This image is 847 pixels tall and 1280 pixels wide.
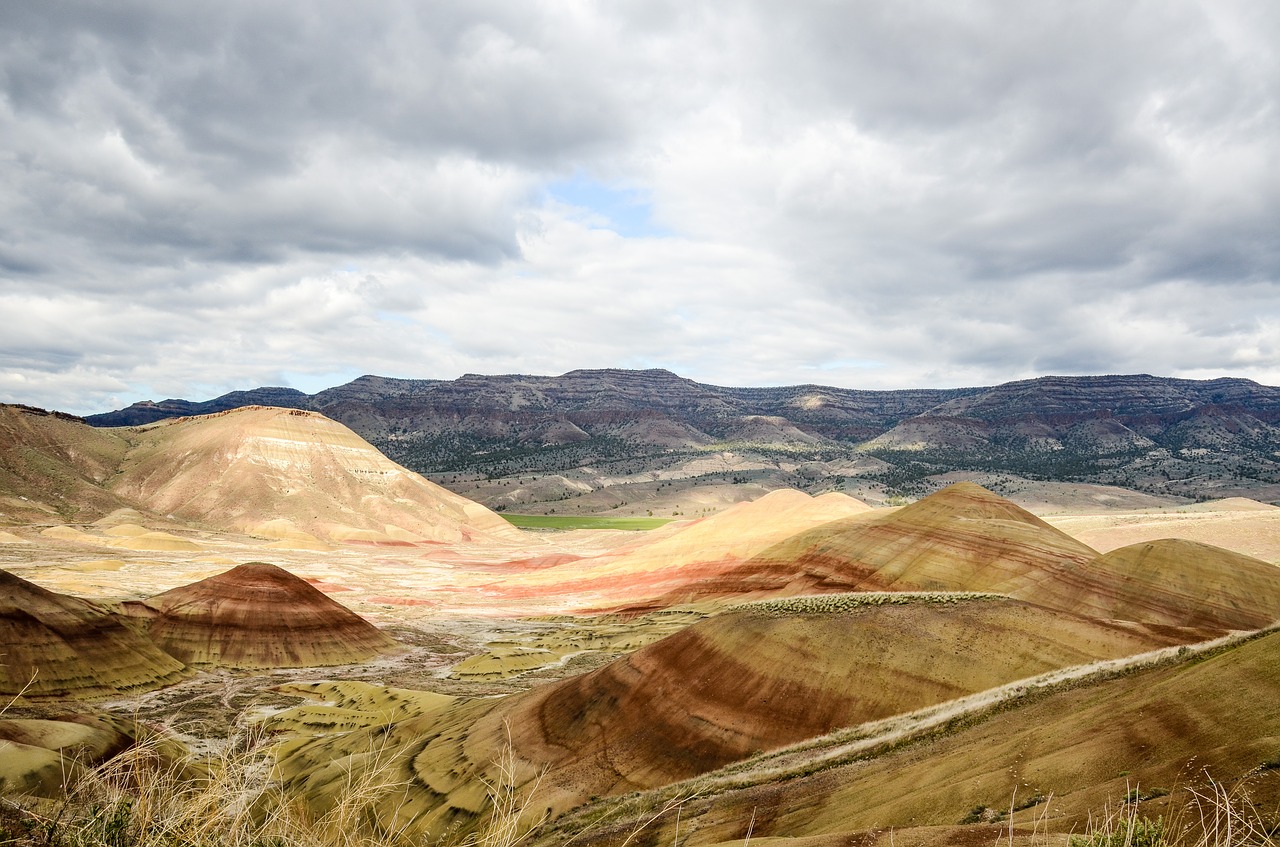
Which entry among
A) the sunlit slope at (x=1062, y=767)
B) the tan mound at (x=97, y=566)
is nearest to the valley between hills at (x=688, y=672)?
the sunlit slope at (x=1062, y=767)

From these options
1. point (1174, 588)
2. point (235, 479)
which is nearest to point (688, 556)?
point (1174, 588)

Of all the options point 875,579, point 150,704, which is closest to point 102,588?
point 150,704

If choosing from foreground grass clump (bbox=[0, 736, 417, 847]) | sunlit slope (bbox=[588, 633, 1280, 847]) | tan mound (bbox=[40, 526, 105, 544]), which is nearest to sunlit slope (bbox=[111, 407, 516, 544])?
tan mound (bbox=[40, 526, 105, 544])

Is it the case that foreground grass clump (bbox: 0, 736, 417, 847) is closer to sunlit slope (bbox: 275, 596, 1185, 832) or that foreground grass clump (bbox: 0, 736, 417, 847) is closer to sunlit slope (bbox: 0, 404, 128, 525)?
sunlit slope (bbox: 275, 596, 1185, 832)

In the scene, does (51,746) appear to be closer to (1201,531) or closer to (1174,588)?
(1174,588)

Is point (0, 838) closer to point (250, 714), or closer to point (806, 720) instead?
point (806, 720)
